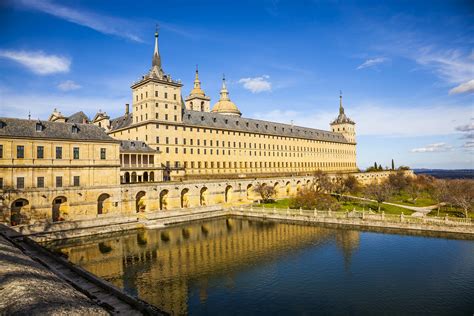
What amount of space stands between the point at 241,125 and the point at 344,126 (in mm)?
58930

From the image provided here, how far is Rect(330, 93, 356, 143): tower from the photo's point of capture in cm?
12269

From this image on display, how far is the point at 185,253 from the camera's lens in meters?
30.8

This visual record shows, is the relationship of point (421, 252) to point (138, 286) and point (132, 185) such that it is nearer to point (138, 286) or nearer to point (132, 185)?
point (138, 286)

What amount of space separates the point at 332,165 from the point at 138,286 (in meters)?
98.1

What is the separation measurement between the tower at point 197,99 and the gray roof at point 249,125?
17.2 m

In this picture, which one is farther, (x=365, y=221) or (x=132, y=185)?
(x=132, y=185)

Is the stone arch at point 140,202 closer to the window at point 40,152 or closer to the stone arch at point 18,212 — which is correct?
the window at point 40,152

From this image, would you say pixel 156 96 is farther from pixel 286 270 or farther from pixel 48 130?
pixel 286 270

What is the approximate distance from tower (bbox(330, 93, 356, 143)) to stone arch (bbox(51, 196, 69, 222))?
341 ft

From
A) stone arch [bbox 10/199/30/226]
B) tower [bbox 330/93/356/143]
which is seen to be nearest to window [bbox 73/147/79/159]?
stone arch [bbox 10/199/30/226]

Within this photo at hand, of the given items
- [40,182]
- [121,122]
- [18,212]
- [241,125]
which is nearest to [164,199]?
[40,182]

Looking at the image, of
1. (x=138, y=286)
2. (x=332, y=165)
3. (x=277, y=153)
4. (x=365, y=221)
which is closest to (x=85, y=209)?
(x=138, y=286)

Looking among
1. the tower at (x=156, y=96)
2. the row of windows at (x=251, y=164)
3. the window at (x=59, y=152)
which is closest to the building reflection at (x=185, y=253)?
the window at (x=59, y=152)

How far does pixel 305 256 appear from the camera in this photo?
29.2m
